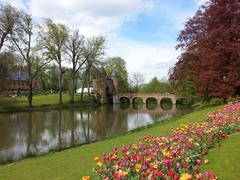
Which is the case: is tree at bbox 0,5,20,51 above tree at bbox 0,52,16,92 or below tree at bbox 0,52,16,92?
above

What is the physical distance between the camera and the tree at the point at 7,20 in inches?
1342

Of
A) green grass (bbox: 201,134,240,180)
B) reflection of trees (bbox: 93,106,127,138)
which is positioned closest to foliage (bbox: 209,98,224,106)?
reflection of trees (bbox: 93,106,127,138)

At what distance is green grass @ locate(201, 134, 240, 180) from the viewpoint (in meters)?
5.06

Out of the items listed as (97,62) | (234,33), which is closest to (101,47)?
(97,62)

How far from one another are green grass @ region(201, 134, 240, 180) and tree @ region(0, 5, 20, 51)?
106 feet

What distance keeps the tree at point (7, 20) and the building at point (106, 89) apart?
103ft

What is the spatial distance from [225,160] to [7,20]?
33352 millimetres

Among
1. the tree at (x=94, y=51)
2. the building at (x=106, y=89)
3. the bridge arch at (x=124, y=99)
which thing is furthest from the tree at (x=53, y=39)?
the bridge arch at (x=124, y=99)

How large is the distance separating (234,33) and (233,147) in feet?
65.5

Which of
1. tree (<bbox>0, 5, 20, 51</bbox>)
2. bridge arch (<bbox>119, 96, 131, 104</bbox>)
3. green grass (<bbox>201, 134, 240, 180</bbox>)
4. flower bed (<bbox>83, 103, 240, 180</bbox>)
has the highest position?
tree (<bbox>0, 5, 20, 51</bbox>)

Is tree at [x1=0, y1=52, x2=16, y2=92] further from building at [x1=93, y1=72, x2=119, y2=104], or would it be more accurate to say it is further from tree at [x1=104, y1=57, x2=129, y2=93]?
tree at [x1=104, y1=57, x2=129, y2=93]

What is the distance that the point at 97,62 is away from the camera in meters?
49.8

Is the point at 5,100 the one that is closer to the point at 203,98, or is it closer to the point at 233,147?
the point at 203,98

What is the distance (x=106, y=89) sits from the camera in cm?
6919
